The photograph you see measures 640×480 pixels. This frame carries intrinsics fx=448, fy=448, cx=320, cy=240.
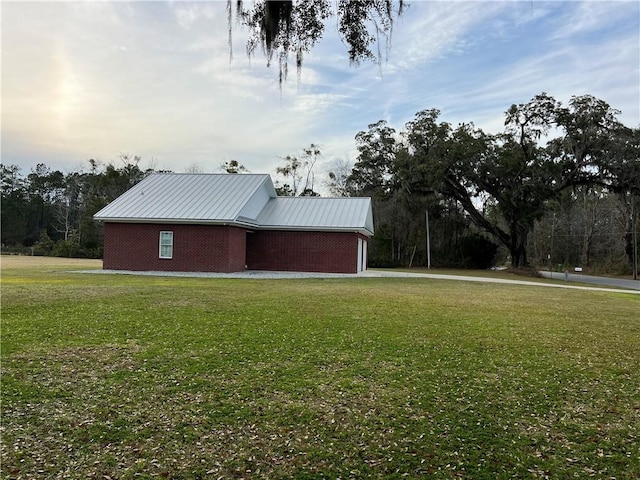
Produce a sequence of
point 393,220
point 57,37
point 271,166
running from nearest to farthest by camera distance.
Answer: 1. point 57,37
2. point 393,220
3. point 271,166

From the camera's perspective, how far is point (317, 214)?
78.0 ft

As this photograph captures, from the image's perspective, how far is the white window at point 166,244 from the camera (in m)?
20.5

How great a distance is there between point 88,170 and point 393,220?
130 feet

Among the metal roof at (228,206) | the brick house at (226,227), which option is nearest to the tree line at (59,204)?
the metal roof at (228,206)

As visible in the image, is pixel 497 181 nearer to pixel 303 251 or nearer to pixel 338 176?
pixel 303 251

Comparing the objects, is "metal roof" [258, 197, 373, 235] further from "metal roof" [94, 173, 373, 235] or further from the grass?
the grass

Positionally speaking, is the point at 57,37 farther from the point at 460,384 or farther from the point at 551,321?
the point at 551,321

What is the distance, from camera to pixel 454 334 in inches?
292

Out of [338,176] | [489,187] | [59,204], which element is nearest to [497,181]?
[489,187]

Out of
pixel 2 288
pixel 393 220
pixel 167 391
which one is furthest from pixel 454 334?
pixel 393 220

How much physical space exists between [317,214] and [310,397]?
19559 mm

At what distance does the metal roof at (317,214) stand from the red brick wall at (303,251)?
0.51 m

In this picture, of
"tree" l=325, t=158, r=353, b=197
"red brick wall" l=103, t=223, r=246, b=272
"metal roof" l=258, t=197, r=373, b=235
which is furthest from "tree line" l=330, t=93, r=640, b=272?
"red brick wall" l=103, t=223, r=246, b=272

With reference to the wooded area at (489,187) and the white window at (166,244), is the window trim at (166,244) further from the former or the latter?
the wooded area at (489,187)
